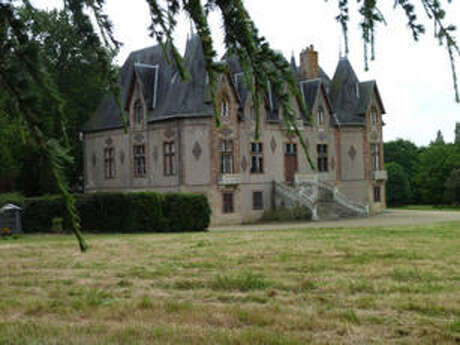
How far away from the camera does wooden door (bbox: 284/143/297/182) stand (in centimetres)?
3762

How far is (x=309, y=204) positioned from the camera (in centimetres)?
3475

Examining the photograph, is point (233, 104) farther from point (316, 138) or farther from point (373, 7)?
point (373, 7)

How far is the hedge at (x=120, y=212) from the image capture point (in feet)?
81.4

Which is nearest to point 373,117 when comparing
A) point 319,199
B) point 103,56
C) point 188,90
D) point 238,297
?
point 319,199

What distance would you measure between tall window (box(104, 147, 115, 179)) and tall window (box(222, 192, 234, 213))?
8157 mm

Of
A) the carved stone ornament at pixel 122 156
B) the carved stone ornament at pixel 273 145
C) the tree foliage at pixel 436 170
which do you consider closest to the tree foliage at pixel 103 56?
the carved stone ornament at pixel 273 145

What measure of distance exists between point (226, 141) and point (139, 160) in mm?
5752

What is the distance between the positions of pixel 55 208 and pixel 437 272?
18.7m

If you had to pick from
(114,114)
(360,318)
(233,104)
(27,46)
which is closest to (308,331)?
(360,318)

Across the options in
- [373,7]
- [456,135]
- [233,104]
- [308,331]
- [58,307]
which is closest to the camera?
[373,7]

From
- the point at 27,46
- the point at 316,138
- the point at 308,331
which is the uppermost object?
the point at 316,138

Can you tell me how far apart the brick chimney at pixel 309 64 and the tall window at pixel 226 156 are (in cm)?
983

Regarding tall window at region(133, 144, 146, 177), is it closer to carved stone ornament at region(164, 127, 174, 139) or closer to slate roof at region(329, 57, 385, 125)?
carved stone ornament at region(164, 127, 174, 139)

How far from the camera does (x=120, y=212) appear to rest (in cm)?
2497
